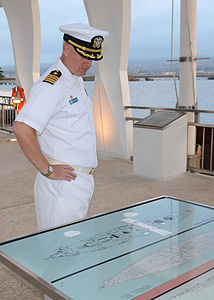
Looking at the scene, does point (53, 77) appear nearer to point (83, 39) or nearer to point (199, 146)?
point (83, 39)

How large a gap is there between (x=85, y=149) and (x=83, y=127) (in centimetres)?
13

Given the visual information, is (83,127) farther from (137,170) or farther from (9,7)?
(9,7)

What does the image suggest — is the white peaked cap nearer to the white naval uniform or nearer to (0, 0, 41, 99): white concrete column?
the white naval uniform

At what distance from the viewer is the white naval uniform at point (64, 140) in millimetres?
2000

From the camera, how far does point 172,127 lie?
5727 mm

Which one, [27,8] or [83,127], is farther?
[27,8]

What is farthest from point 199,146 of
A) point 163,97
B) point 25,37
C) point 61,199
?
point 61,199

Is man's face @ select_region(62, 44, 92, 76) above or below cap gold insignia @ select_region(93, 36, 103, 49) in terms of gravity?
below

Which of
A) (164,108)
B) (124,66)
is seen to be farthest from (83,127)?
(124,66)

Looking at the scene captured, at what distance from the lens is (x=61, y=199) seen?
2.14m

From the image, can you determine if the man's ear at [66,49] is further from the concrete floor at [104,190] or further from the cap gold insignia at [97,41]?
the concrete floor at [104,190]

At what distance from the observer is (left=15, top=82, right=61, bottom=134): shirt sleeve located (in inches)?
76.8

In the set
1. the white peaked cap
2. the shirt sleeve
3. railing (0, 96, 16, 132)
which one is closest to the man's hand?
the shirt sleeve

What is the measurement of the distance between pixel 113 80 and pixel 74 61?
5.14 m
